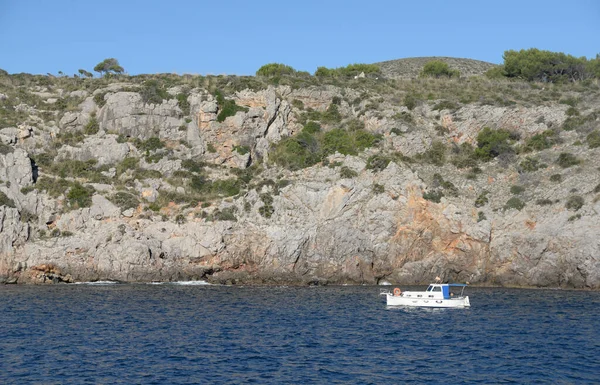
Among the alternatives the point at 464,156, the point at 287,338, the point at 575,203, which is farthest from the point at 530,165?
the point at 287,338

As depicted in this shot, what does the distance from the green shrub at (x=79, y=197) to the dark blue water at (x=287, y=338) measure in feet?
41.5

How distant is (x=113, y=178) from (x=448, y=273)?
122 ft

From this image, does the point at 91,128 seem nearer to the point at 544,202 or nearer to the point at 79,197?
the point at 79,197

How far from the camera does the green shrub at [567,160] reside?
69.9m

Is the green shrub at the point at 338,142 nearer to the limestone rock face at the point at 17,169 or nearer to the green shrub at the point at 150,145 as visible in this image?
the green shrub at the point at 150,145

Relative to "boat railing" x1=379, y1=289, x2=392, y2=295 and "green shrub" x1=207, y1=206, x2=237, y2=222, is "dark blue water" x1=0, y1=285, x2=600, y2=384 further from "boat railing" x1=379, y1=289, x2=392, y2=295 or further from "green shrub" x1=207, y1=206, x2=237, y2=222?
"green shrub" x1=207, y1=206, x2=237, y2=222

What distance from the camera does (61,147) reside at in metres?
77.3

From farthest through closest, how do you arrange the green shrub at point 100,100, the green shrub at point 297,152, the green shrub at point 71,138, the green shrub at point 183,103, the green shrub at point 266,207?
the green shrub at point 183,103 → the green shrub at point 100,100 → the green shrub at point 71,138 → the green shrub at point 297,152 → the green shrub at point 266,207

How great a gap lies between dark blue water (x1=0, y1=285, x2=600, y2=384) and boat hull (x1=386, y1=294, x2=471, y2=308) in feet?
3.67

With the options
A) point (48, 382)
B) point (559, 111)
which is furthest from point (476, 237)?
point (48, 382)

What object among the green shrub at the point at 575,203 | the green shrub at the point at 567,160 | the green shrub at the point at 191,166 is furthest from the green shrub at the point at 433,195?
the green shrub at the point at 191,166

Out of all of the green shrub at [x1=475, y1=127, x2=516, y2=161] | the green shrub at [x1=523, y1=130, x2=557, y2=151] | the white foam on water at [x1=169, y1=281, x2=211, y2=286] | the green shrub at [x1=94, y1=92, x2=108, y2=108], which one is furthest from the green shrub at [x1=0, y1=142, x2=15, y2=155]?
the green shrub at [x1=523, y1=130, x2=557, y2=151]

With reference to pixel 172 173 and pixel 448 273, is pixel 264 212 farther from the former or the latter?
pixel 448 273

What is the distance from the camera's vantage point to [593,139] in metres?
72.1
